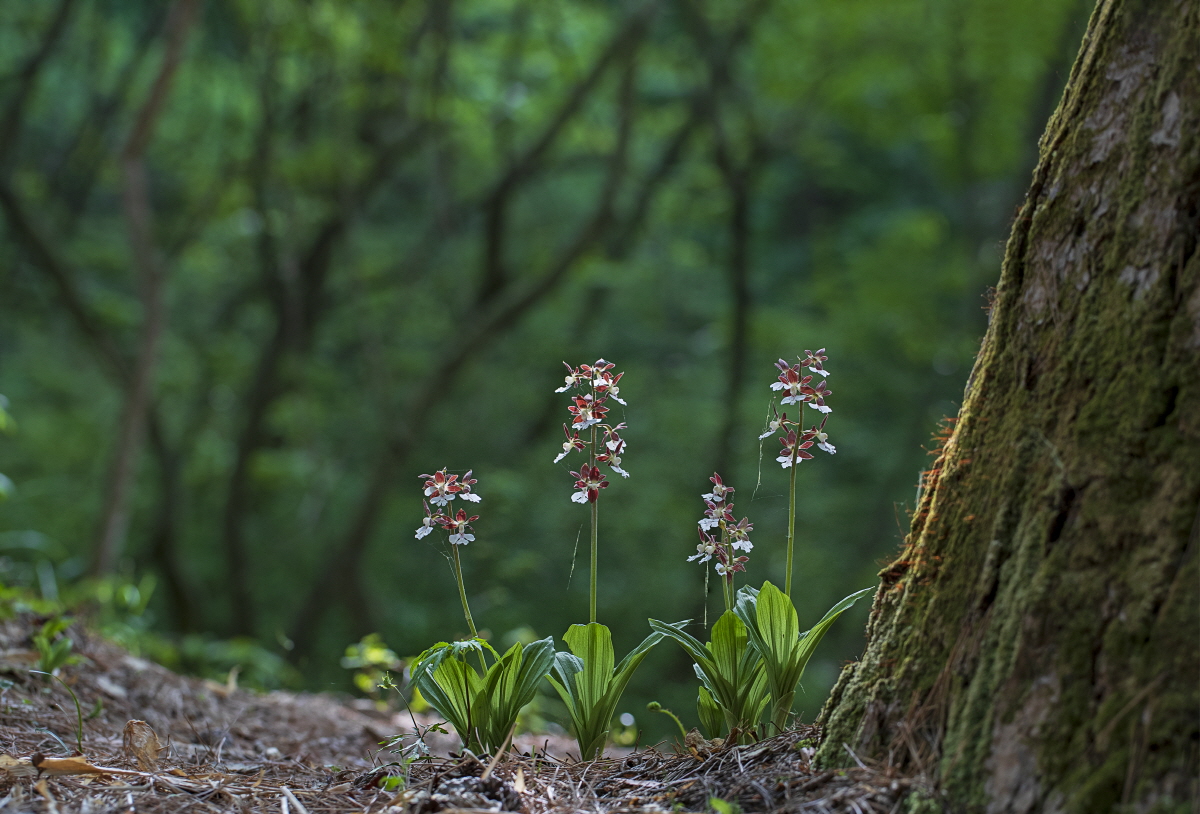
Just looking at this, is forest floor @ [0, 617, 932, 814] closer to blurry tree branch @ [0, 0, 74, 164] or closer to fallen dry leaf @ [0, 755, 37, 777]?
fallen dry leaf @ [0, 755, 37, 777]

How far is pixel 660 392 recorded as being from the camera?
10.4m

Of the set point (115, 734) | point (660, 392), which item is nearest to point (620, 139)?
point (660, 392)

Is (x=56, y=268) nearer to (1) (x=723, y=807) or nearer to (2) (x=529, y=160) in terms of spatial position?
(2) (x=529, y=160)

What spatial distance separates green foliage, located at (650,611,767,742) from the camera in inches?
72.1

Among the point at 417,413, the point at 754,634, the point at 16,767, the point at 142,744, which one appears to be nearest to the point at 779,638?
the point at 754,634

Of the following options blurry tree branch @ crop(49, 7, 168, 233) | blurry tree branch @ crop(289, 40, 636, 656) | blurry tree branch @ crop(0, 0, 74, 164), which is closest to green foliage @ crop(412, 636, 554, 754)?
blurry tree branch @ crop(289, 40, 636, 656)

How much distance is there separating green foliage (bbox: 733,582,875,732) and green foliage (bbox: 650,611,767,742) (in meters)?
0.03

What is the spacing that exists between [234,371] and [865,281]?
6.85 meters

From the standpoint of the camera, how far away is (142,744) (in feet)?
6.46

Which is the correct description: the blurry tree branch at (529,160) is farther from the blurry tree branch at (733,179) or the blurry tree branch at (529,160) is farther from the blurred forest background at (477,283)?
the blurry tree branch at (733,179)

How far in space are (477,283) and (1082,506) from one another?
27.3 feet

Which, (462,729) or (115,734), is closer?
(462,729)

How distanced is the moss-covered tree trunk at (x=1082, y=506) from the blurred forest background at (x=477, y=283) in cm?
561

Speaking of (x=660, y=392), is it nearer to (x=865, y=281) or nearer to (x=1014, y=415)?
(x=865, y=281)
